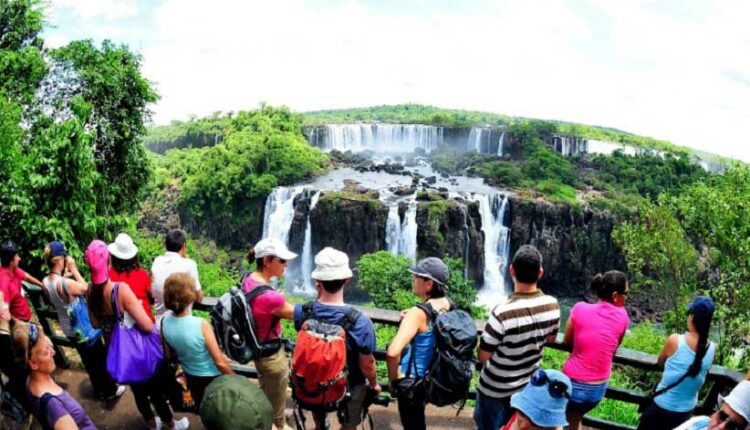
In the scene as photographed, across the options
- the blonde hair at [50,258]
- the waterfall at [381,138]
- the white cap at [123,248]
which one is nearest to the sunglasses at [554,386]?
the white cap at [123,248]

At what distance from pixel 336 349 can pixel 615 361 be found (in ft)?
6.31

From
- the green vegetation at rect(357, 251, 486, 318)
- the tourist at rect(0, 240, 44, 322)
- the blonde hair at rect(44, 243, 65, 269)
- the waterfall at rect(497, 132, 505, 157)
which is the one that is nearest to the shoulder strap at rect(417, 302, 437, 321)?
the blonde hair at rect(44, 243, 65, 269)

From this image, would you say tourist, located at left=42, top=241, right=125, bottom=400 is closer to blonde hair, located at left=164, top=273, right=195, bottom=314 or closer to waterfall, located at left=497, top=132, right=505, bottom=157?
blonde hair, located at left=164, top=273, right=195, bottom=314

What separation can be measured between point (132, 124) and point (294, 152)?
33.6m

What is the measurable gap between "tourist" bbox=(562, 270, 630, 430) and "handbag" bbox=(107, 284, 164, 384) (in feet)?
8.71

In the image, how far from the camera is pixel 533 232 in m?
36.9

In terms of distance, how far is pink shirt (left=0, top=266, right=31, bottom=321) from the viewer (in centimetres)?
421

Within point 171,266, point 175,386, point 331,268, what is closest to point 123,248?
point 171,266

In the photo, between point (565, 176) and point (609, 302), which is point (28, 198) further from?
point (565, 176)

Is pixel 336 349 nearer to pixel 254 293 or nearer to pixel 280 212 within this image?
pixel 254 293

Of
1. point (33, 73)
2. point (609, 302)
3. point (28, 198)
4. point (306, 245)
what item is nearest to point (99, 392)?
point (609, 302)

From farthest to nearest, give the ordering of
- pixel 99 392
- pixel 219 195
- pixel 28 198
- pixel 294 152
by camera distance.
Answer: pixel 294 152, pixel 219 195, pixel 28 198, pixel 99 392

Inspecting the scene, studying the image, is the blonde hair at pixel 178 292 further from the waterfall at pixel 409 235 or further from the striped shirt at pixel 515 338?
the waterfall at pixel 409 235

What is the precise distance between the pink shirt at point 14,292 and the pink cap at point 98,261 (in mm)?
1301
